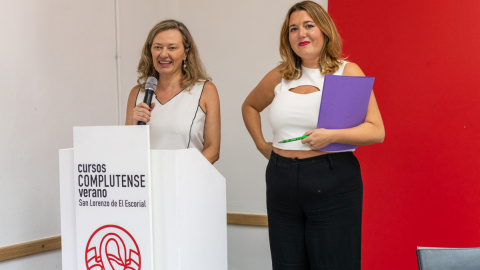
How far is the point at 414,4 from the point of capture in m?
3.13

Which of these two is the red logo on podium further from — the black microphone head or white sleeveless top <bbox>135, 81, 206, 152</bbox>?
white sleeveless top <bbox>135, 81, 206, 152</bbox>

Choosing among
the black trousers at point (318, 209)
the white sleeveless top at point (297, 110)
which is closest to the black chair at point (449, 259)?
the black trousers at point (318, 209)

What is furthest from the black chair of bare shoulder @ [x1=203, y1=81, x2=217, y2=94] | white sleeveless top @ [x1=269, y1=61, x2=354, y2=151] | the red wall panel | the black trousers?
the red wall panel

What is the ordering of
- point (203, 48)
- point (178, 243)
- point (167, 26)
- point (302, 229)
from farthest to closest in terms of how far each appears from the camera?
point (203, 48) < point (167, 26) < point (302, 229) < point (178, 243)

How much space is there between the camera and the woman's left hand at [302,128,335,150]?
2010 mm

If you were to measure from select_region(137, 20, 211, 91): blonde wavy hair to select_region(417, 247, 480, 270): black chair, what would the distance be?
1533 mm

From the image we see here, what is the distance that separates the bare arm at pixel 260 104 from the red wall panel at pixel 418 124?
1.00 meters

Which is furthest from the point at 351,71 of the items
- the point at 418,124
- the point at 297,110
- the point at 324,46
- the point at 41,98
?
the point at 41,98

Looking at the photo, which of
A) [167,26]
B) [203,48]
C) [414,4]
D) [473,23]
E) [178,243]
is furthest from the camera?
[203,48]

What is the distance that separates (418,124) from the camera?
10.2 ft

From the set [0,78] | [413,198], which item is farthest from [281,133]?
[0,78]

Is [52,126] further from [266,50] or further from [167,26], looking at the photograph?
[266,50]

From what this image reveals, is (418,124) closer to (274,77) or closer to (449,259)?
(274,77)

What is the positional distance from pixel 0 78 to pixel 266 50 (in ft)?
5.96
